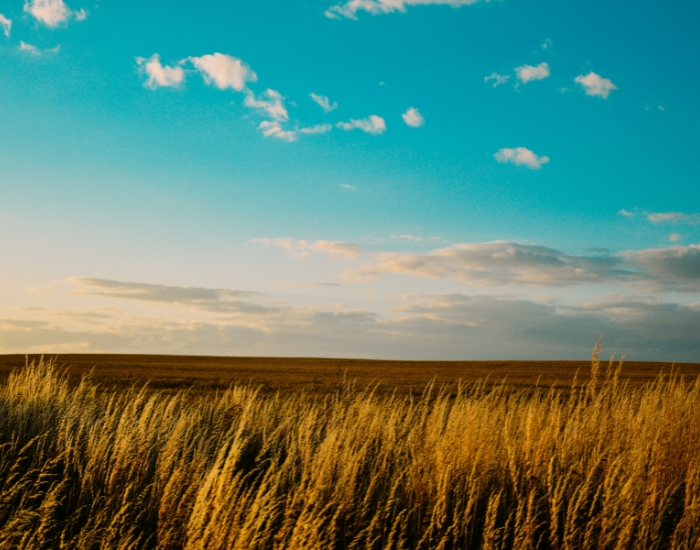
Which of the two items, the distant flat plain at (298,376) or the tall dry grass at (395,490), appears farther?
the distant flat plain at (298,376)

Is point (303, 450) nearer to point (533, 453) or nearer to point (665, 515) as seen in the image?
point (533, 453)

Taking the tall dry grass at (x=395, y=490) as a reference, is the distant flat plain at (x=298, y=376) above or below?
below

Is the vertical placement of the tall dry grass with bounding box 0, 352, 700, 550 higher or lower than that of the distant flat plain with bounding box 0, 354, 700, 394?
higher

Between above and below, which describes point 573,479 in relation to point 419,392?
above

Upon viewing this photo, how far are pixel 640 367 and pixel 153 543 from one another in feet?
213

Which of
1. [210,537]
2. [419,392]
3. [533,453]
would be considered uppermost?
[533,453]

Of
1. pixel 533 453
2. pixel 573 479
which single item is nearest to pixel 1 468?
pixel 533 453

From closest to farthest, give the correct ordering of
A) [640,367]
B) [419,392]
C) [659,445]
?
[659,445] → [419,392] → [640,367]

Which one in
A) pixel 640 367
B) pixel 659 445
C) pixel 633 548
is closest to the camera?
pixel 633 548

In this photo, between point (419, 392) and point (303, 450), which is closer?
point (303, 450)

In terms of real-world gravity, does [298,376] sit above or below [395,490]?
below

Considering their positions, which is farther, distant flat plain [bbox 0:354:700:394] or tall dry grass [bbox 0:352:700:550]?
distant flat plain [bbox 0:354:700:394]

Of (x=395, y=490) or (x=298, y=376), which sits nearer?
(x=395, y=490)

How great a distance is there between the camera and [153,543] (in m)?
4.97
